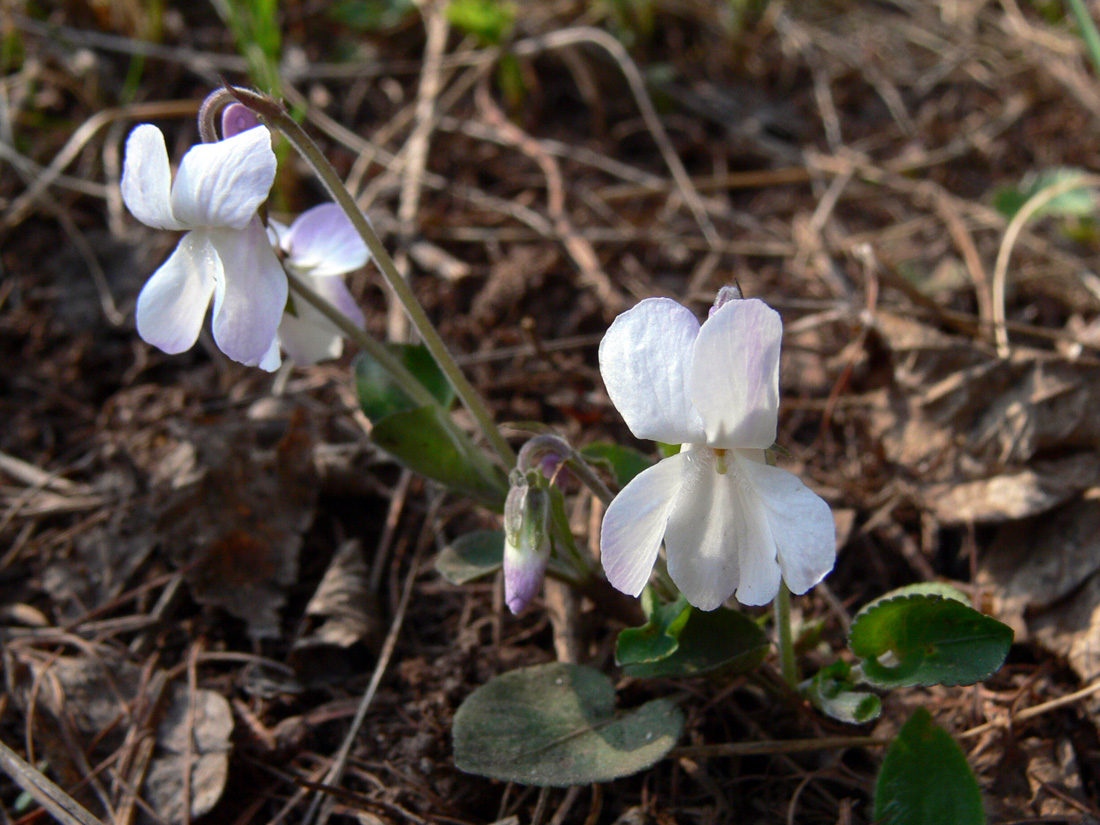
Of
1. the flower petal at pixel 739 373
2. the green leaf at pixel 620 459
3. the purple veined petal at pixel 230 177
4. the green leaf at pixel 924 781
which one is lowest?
the green leaf at pixel 924 781

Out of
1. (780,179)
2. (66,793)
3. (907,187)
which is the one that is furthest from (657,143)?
(66,793)

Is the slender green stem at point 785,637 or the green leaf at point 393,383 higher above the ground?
the green leaf at point 393,383

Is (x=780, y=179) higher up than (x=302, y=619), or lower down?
higher up

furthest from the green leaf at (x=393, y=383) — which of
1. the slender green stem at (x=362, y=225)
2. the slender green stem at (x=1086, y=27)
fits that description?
the slender green stem at (x=1086, y=27)

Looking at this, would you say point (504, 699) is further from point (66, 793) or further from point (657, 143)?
point (657, 143)

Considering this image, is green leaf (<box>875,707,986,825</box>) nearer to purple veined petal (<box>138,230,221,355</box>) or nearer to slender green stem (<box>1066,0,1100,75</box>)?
purple veined petal (<box>138,230,221,355</box>)

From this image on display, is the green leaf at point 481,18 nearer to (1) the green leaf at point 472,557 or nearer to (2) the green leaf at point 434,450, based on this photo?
(2) the green leaf at point 434,450

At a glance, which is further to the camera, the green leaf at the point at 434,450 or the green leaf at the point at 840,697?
the green leaf at the point at 434,450

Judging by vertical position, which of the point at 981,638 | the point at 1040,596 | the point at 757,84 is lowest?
the point at 1040,596
